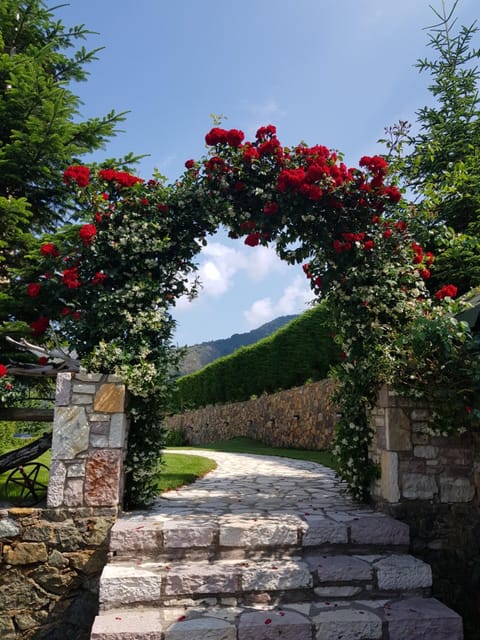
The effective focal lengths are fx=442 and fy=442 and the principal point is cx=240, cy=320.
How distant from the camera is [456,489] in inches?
182

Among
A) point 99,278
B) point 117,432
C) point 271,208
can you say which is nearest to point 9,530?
point 117,432

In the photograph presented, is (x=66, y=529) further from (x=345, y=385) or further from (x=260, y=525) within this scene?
(x=345, y=385)

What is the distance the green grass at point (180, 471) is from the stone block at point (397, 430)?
2654 mm

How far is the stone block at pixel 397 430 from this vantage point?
4582 mm

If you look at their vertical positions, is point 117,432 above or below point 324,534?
above

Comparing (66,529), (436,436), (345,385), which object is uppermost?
(345,385)

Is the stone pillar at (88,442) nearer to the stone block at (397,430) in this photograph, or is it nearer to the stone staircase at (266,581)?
the stone staircase at (266,581)

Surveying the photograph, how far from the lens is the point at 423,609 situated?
3523 mm

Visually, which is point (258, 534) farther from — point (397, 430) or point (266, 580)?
point (397, 430)

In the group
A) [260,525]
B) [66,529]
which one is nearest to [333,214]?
[260,525]

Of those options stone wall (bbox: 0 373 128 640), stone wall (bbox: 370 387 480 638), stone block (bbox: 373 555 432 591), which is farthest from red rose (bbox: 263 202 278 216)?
stone block (bbox: 373 555 432 591)

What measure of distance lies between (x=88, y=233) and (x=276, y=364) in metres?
10.8

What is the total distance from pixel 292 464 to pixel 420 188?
6.04 meters

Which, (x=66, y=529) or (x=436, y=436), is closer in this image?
(x=66, y=529)
